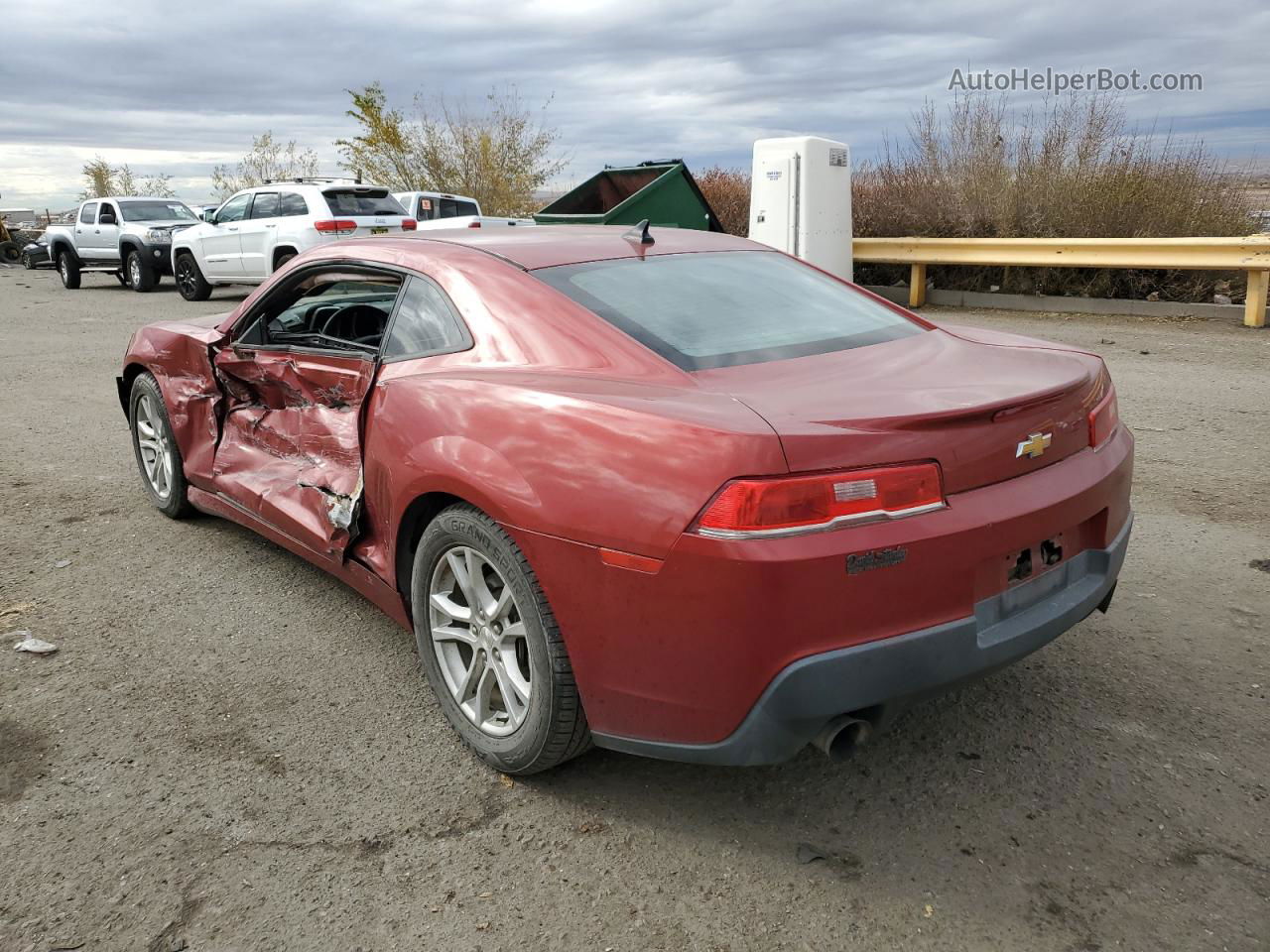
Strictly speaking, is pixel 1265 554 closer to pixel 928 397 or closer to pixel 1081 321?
pixel 928 397

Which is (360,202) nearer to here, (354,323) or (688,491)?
(354,323)

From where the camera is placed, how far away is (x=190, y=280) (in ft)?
56.2

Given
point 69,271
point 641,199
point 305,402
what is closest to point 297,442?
point 305,402

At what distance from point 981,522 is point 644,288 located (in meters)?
1.28

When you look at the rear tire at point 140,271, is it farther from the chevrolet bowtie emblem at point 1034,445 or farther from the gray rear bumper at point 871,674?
the chevrolet bowtie emblem at point 1034,445

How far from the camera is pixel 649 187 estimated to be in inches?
476

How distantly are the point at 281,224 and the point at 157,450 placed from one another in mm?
10854

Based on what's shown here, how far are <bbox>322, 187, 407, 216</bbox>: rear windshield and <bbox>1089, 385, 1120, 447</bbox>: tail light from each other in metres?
13.4

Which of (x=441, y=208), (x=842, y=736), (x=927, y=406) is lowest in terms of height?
(x=842, y=736)

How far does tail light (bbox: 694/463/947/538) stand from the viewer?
2.22 m

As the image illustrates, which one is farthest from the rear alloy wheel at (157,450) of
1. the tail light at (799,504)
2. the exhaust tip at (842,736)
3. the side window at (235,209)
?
the side window at (235,209)

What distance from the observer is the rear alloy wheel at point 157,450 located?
4938 millimetres

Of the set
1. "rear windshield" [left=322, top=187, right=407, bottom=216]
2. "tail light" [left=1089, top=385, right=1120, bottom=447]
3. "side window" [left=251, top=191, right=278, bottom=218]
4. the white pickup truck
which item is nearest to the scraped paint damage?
"tail light" [left=1089, top=385, right=1120, bottom=447]

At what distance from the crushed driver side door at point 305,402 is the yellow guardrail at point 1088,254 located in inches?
363
